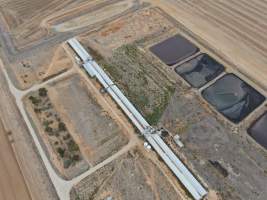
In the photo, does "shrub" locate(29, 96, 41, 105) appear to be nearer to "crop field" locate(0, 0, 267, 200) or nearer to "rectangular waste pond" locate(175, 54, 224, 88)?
"crop field" locate(0, 0, 267, 200)

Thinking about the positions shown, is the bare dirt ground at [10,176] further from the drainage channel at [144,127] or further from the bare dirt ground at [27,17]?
the bare dirt ground at [27,17]

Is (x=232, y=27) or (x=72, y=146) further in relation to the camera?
(x=232, y=27)

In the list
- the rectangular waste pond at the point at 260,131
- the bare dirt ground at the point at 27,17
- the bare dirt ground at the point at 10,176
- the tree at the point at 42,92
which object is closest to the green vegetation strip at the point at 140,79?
the tree at the point at 42,92

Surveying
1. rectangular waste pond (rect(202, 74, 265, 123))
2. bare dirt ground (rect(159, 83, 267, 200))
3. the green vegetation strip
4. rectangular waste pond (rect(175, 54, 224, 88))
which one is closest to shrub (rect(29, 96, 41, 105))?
the green vegetation strip

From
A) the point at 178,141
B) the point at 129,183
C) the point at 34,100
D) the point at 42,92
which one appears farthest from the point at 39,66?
the point at 178,141

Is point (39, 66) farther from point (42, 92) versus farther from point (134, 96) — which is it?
point (134, 96)

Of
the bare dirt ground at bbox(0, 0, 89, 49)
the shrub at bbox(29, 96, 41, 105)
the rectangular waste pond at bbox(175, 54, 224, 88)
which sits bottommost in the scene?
the rectangular waste pond at bbox(175, 54, 224, 88)
